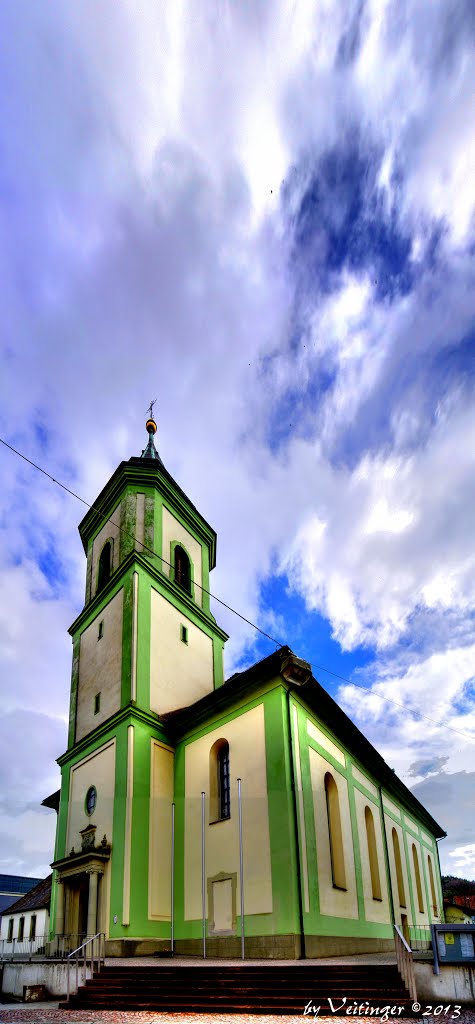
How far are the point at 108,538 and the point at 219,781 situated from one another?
10250 mm

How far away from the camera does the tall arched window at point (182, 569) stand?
2398cm

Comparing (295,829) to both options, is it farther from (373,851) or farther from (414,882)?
(414,882)

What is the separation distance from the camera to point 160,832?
715 inches

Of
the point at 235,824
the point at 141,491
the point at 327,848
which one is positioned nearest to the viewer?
the point at 235,824

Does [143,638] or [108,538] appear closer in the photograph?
[143,638]

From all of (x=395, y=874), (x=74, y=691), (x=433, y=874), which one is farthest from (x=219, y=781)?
(x=433, y=874)

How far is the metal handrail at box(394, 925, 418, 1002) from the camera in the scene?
8430 mm

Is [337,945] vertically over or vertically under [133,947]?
under

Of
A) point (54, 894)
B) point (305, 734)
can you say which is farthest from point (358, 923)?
point (54, 894)

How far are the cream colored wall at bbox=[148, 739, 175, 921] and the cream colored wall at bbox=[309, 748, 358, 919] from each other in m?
4.45

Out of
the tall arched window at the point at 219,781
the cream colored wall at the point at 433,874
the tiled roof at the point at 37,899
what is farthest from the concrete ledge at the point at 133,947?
the tiled roof at the point at 37,899

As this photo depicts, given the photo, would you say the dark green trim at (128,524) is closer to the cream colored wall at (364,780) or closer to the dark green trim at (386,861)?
the cream colored wall at (364,780)

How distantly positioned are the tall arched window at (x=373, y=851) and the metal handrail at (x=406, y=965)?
13.7m

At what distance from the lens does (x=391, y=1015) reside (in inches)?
323
